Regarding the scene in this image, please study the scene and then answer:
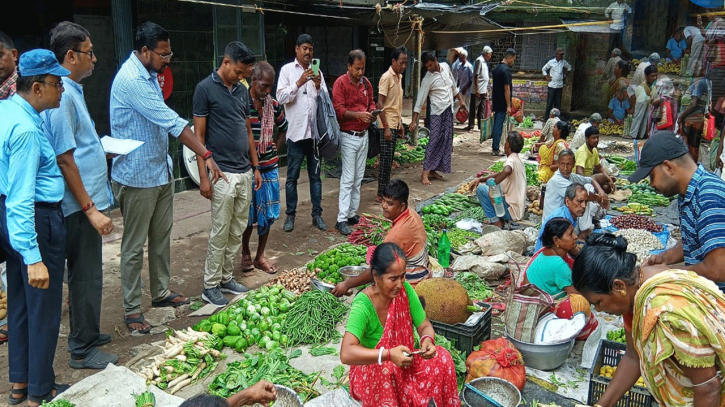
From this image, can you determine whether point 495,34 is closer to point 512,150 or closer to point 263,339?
point 512,150

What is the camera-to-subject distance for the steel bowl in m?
3.38

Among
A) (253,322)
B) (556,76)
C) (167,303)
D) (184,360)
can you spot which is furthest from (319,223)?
(556,76)

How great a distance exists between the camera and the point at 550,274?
4.67 metres

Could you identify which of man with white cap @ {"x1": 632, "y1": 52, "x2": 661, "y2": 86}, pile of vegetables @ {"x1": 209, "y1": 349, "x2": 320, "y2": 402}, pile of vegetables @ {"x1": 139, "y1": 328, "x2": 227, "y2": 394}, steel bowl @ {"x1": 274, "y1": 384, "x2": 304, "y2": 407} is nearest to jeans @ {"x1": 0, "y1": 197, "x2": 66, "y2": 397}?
pile of vegetables @ {"x1": 139, "y1": 328, "x2": 227, "y2": 394}

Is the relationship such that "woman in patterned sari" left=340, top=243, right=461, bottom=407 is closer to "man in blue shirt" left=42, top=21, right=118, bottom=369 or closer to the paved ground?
"man in blue shirt" left=42, top=21, right=118, bottom=369

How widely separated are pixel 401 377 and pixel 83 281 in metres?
2.45

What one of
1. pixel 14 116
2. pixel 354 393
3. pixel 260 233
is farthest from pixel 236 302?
pixel 14 116

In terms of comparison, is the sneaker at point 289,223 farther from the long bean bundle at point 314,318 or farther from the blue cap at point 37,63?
the blue cap at point 37,63

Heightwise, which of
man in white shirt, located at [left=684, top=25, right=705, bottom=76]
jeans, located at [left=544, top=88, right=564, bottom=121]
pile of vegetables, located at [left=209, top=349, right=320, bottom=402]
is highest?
man in white shirt, located at [left=684, top=25, right=705, bottom=76]

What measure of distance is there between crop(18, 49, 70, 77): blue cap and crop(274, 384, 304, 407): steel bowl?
2.39m

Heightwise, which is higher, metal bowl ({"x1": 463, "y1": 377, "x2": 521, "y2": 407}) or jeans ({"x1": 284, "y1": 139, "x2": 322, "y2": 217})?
jeans ({"x1": 284, "y1": 139, "x2": 322, "y2": 217})

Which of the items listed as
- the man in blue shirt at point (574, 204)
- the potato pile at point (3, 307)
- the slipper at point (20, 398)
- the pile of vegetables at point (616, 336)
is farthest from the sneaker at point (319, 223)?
the slipper at point (20, 398)

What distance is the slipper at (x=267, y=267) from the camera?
241 inches

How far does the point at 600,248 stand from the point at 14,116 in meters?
3.35
